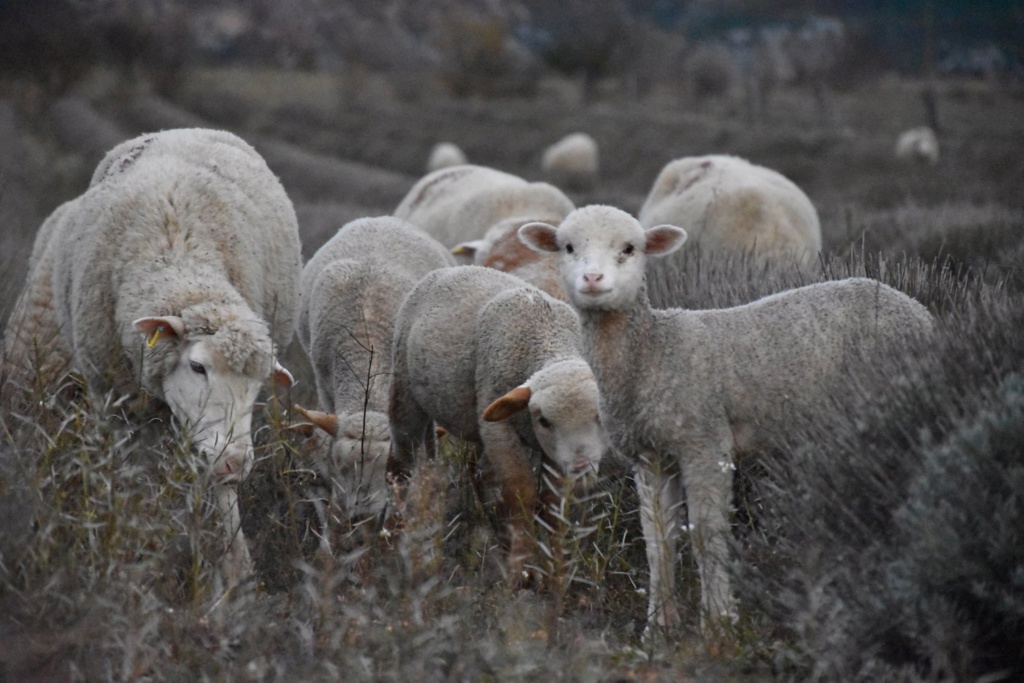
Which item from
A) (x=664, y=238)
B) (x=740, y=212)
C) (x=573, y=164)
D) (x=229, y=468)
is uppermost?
(x=664, y=238)

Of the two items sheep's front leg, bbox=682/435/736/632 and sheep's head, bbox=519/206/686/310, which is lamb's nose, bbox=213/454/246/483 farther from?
sheep's front leg, bbox=682/435/736/632

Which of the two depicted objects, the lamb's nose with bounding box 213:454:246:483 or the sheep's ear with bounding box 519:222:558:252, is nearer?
the lamb's nose with bounding box 213:454:246:483

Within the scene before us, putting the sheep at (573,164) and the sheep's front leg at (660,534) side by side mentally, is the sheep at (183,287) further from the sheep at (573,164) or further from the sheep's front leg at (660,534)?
the sheep at (573,164)

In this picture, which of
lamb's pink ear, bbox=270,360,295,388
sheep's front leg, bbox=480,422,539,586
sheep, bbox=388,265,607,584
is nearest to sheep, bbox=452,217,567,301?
sheep, bbox=388,265,607,584

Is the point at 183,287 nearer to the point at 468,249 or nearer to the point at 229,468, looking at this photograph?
the point at 229,468

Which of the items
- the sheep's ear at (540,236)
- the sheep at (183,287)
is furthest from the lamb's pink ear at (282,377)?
the sheep's ear at (540,236)

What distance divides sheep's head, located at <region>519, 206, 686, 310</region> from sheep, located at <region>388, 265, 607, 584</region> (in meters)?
0.39

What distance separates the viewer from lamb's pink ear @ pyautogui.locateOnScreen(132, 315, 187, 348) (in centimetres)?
502

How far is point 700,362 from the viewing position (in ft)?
15.5

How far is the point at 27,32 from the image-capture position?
35.1m

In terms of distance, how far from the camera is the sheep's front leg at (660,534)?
416 centimetres

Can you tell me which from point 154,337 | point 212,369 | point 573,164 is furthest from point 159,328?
point 573,164

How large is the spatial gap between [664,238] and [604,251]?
1.16 feet

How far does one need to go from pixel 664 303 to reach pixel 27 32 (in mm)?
32772
